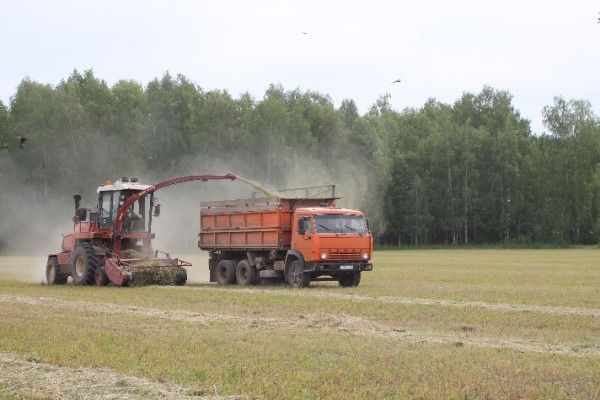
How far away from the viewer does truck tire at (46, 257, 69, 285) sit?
36.9 m

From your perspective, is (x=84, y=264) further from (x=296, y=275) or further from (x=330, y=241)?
(x=330, y=241)

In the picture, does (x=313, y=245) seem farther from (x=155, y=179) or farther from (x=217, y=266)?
(x=155, y=179)

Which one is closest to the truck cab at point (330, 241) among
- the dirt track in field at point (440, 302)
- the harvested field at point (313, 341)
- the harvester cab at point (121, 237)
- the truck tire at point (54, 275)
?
the dirt track in field at point (440, 302)

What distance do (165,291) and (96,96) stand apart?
68.3 metres

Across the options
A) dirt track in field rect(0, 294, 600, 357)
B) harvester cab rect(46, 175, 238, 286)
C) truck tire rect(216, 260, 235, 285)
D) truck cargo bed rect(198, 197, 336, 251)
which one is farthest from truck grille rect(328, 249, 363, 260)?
dirt track in field rect(0, 294, 600, 357)

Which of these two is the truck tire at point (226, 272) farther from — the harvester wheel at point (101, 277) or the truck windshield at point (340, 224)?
the truck windshield at point (340, 224)

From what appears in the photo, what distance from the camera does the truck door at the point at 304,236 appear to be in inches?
1324

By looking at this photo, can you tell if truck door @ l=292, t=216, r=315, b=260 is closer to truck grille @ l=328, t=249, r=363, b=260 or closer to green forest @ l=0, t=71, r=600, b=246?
truck grille @ l=328, t=249, r=363, b=260

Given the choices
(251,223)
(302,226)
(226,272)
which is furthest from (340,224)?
(226,272)

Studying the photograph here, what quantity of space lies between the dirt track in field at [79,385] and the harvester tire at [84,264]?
2074 cm

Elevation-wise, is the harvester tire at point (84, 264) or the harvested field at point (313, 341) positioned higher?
the harvester tire at point (84, 264)

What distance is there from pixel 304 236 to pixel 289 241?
126 cm

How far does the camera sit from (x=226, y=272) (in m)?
37.6

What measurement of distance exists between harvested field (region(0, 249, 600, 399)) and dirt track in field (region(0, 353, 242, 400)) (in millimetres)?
58
